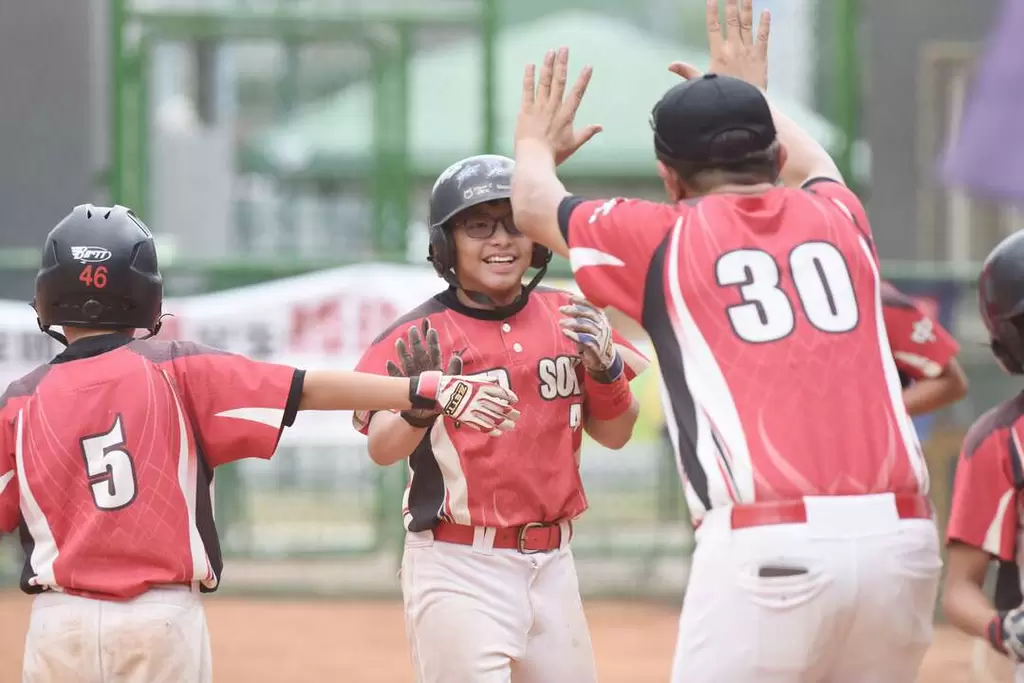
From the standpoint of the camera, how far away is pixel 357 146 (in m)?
18.2

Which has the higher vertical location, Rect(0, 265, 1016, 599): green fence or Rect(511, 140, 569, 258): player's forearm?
Rect(511, 140, 569, 258): player's forearm

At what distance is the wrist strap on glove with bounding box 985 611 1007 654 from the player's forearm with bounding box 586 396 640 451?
1.47 m

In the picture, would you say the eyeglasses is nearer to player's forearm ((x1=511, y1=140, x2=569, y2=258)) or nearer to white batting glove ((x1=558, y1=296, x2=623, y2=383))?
white batting glove ((x1=558, y1=296, x2=623, y2=383))

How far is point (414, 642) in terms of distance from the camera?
462 cm

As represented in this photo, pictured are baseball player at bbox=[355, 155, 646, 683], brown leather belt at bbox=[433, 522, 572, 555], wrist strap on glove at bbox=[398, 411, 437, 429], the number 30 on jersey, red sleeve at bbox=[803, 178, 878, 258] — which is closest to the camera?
the number 30 on jersey

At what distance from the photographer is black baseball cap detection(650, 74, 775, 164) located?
3.60 meters

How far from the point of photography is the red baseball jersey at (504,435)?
15.1 ft

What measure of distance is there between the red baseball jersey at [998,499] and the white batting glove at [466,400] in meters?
1.10

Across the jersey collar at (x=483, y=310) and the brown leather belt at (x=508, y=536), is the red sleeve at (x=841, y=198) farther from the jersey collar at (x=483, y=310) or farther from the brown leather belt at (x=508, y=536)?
the brown leather belt at (x=508, y=536)

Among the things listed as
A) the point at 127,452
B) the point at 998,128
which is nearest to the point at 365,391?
the point at 127,452

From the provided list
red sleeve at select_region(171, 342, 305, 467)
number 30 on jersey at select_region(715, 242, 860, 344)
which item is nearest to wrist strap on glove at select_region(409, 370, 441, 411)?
red sleeve at select_region(171, 342, 305, 467)

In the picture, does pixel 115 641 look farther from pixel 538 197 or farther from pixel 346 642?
pixel 346 642

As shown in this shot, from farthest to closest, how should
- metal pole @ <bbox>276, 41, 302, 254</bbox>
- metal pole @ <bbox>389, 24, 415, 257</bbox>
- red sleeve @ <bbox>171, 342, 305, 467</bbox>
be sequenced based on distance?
metal pole @ <bbox>276, 41, 302, 254</bbox>
metal pole @ <bbox>389, 24, 415, 257</bbox>
red sleeve @ <bbox>171, 342, 305, 467</bbox>

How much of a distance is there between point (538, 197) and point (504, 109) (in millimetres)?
12580
